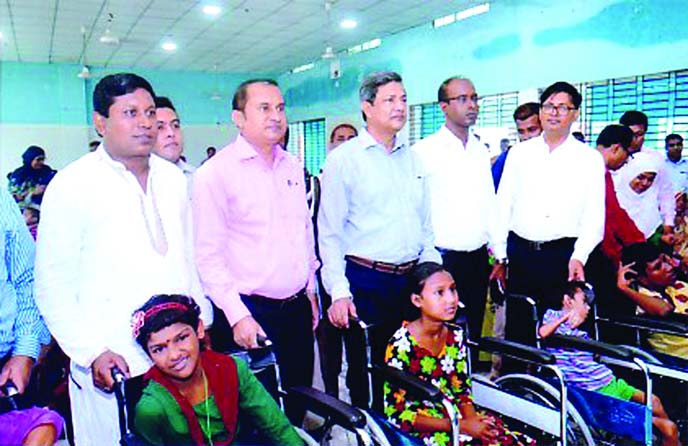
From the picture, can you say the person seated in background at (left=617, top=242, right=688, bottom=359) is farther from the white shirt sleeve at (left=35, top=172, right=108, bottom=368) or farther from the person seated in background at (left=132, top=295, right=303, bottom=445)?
the white shirt sleeve at (left=35, top=172, right=108, bottom=368)

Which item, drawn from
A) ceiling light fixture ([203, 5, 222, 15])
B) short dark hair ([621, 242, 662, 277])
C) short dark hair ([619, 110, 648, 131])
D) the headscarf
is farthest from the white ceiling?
short dark hair ([621, 242, 662, 277])

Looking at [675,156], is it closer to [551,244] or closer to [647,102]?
[647,102]

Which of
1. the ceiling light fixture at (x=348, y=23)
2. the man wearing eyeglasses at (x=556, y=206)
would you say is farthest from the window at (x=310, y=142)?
the man wearing eyeglasses at (x=556, y=206)

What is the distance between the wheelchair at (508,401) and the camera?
1790 millimetres

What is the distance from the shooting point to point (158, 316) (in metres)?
1.63

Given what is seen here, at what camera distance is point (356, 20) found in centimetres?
786

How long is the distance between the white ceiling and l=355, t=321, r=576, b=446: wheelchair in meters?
5.66

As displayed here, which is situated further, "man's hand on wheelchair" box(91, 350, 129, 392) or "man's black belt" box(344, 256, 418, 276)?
"man's black belt" box(344, 256, 418, 276)

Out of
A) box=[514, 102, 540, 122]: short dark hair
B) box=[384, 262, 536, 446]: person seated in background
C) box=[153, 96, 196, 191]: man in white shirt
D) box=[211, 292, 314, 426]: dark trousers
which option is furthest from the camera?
box=[514, 102, 540, 122]: short dark hair

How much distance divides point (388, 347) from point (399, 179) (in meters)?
0.69

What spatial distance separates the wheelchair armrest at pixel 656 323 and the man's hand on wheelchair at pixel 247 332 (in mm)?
1609

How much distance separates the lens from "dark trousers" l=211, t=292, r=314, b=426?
2055 millimetres

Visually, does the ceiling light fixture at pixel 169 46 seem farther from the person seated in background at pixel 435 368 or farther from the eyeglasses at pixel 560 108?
the person seated in background at pixel 435 368

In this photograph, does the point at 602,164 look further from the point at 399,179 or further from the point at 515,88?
the point at 515,88
